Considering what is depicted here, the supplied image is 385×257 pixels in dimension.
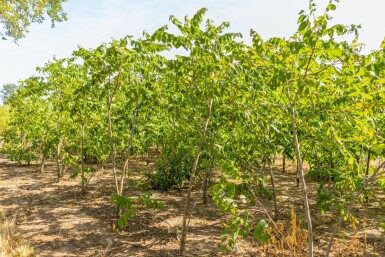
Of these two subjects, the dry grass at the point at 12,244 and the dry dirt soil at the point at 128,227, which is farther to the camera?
the dry dirt soil at the point at 128,227

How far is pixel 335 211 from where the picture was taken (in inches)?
374

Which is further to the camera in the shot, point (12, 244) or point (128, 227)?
point (128, 227)

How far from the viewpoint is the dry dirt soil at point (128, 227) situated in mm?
6520

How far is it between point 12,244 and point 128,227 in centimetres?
264

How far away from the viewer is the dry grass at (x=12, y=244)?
5680 millimetres

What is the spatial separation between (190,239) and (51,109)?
380 inches

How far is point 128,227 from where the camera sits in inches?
303

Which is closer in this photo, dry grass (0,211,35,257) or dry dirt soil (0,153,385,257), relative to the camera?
dry grass (0,211,35,257)

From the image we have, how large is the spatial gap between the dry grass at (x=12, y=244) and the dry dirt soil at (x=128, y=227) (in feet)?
0.90

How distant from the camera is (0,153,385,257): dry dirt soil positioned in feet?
21.4

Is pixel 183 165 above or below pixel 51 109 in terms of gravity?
below

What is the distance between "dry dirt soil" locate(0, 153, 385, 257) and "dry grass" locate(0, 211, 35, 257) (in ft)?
0.90

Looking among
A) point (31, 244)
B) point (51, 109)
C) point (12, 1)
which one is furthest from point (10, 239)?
point (12, 1)

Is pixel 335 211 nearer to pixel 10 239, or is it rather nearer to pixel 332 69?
pixel 332 69
